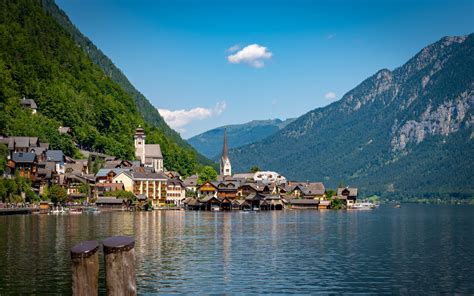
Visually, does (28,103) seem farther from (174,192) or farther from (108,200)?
(174,192)

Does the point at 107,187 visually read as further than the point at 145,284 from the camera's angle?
Yes

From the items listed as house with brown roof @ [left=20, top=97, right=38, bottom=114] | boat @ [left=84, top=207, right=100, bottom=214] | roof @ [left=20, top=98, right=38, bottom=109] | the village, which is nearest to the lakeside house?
the village

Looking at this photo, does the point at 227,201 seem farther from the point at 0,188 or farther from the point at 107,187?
the point at 0,188

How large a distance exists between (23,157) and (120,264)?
12917 cm

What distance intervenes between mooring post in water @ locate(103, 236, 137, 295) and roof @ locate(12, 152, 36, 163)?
128 meters

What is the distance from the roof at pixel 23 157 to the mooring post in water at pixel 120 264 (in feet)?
420

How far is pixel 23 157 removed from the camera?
139875 mm

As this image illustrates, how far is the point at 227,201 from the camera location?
18500cm

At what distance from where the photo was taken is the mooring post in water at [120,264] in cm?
1683

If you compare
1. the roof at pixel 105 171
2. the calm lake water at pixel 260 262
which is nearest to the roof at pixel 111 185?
the roof at pixel 105 171

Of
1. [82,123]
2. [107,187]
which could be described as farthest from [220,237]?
[82,123]

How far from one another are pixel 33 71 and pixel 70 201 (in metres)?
52.6

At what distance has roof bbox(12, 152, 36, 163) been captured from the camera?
139 m

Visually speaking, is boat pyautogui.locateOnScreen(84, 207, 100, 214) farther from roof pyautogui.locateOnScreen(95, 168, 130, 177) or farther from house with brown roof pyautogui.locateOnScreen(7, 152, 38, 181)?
roof pyautogui.locateOnScreen(95, 168, 130, 177)
